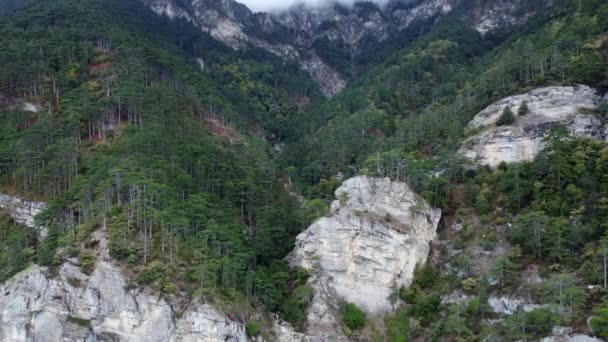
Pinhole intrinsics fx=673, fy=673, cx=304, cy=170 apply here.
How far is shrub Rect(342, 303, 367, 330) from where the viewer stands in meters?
77.6

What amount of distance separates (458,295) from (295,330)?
19.5 m

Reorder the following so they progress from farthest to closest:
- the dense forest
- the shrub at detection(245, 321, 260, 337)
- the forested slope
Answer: the forested slope
the dense forest
the shrub at detection(245, 321, 260, 337)

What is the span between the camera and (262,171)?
10012 centimetres

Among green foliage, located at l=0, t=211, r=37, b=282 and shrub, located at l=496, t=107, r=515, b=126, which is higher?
shrub, located at l=496, t=107, r=515, b=126

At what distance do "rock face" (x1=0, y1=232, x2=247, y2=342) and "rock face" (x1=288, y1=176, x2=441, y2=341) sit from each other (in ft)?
46.5

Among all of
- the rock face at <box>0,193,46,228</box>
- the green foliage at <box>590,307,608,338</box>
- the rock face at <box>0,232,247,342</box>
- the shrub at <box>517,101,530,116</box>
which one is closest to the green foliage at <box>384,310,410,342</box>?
the rock face at <box>0,232,247,342</box>

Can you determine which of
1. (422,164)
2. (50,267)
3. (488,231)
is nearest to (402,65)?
(422,164)

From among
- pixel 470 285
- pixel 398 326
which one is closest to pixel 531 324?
pixel 470 285

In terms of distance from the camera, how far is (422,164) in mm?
95750

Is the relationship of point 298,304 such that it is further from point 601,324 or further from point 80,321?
point 601,324

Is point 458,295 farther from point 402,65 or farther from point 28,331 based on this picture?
point 402,65

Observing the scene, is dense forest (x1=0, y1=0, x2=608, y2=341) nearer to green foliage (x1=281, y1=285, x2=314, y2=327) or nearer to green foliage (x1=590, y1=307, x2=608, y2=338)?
green foliage (x1=590, y1=307, x2=608, y2=338)

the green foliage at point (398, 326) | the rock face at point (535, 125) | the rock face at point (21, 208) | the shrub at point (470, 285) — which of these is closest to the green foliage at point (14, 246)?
the rock face at point (21, 208)

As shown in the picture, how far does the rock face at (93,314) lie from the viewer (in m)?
67.1
